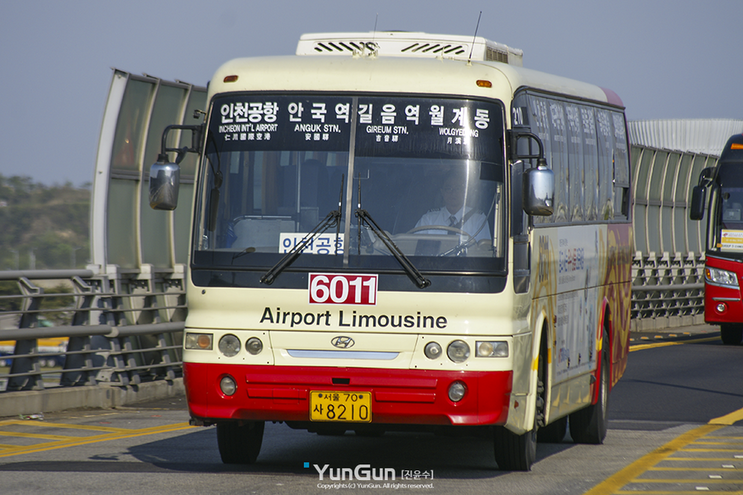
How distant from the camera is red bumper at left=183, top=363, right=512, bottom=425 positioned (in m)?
7.66

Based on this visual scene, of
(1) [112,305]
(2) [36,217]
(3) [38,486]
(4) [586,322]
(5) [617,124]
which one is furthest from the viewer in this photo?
(2) [36,217]

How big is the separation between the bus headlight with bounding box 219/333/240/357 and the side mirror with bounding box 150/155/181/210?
988 mm

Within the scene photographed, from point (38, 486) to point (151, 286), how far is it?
6.97 m

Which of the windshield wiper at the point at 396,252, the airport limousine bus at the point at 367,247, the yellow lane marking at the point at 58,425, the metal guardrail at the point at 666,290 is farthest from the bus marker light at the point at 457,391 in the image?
the metal guardrail at the point at 666,290

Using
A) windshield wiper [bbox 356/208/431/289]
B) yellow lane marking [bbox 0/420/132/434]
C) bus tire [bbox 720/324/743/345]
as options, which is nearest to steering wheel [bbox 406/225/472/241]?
windshield wiper [bbox 356/208/431/289]

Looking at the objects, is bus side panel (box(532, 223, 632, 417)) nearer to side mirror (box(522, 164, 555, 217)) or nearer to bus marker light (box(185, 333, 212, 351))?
side mirror (box(522, 164, 555, 217))

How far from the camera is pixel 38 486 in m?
7.67

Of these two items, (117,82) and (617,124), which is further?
(117,82)

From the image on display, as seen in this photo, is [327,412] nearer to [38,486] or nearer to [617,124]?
[38,486]

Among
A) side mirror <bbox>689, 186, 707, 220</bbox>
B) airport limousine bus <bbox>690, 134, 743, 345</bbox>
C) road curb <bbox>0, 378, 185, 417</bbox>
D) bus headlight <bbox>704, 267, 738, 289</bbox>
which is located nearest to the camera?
road curb <bbox>0, 378, 185, 417</bbox>

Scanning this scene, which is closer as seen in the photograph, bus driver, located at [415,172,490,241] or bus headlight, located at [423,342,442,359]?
bus headlight, located at [423,342,442,359]

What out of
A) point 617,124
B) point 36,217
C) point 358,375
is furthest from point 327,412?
point 36,217

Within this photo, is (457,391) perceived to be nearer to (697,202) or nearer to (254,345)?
(254,345)

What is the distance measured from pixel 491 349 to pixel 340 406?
1036 millimetres
